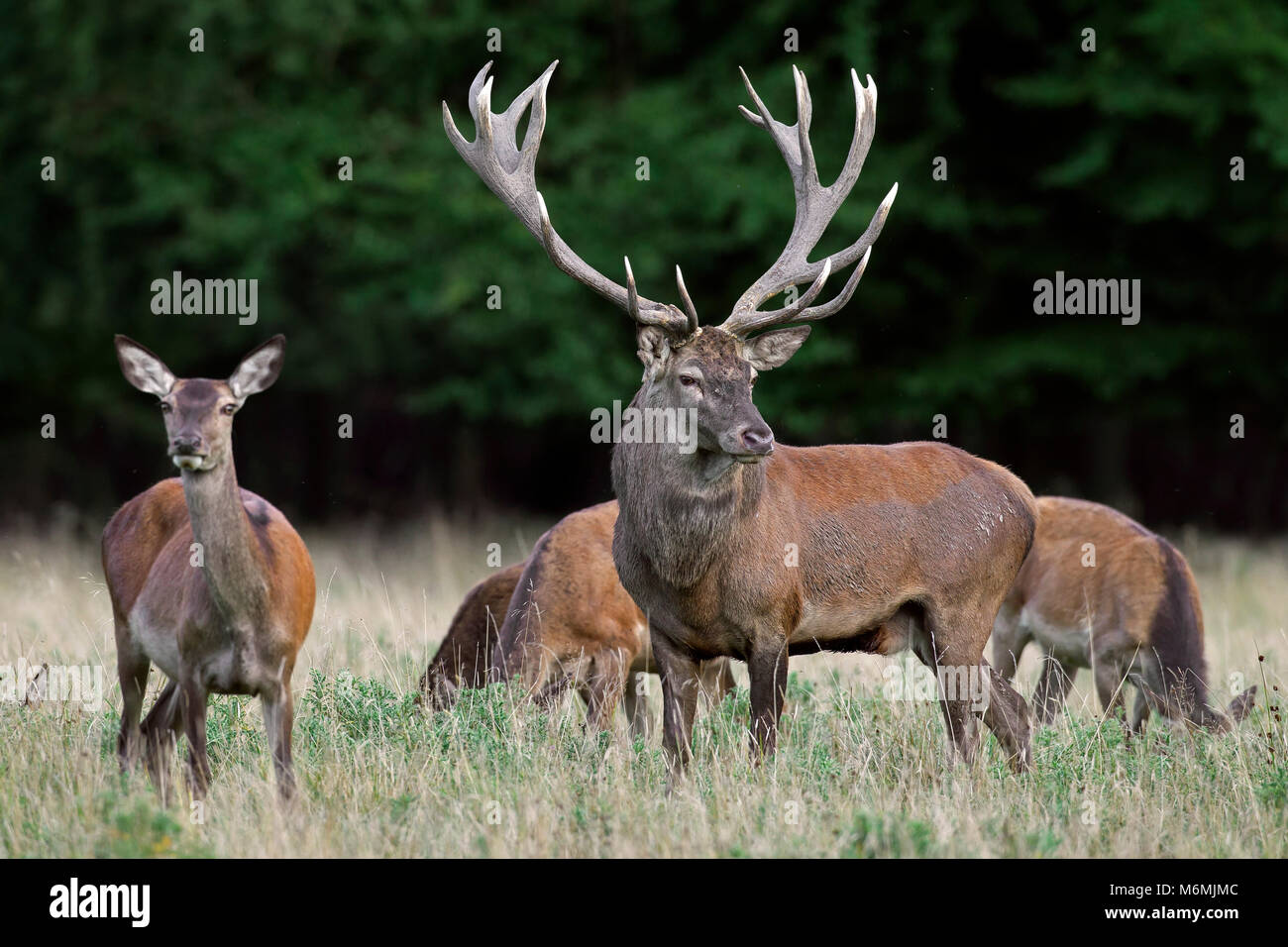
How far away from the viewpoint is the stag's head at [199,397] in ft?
18.9

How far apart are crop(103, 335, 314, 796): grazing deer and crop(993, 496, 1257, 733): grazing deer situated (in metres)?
3.49

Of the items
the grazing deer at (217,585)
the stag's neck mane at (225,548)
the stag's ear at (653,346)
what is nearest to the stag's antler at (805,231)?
the stag's ear at (653,346)

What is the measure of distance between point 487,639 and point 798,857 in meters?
2.95

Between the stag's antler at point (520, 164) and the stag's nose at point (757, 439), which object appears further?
the stag's antler at point (520, 164)

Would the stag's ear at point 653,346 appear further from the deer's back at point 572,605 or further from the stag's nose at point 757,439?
the deer's back at point 572,605

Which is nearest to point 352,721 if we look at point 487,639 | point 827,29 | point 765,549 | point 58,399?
point 487,639

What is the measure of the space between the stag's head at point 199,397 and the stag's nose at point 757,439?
176 cm

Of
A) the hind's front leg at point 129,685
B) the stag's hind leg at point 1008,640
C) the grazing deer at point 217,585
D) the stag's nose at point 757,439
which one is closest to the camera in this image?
the stag's nose at point 757,439

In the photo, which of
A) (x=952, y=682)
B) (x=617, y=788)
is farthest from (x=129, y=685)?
(x=952, y=682)

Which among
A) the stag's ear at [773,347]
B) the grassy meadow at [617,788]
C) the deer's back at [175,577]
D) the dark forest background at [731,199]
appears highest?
the dark forest background at [731,199]

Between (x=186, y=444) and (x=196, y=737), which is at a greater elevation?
(x=186, y=444)

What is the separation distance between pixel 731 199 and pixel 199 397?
9055 millimetres

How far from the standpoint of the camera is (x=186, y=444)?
571 centimetres

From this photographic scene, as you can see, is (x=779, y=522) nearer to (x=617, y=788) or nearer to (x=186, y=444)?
(x=617, y=788)
